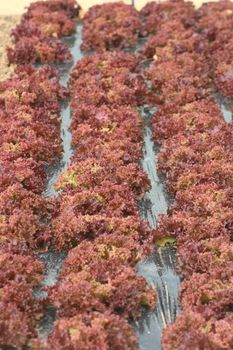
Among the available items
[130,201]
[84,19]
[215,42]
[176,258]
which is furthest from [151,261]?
[84,19]

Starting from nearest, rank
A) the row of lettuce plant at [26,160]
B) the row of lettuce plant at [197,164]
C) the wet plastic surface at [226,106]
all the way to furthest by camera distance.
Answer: the row of lettuce plant at [197,164] < the row of lettuce plant at [26,160] < the wet plastic surface at [226,106]

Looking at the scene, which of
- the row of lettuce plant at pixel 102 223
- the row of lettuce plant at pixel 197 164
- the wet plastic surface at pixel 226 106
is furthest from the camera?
the wet plastic surface at pixel 226 106

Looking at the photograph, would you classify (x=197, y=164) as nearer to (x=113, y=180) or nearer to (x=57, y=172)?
(x=113, y=180)

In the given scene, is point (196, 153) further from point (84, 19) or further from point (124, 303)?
point (84, 19)

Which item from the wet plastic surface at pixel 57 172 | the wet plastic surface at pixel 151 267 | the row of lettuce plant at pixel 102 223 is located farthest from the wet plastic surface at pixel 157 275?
the wet plastic surface at pixel 57 172

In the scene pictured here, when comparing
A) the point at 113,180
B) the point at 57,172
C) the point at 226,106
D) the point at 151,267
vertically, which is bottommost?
the point at 151,267

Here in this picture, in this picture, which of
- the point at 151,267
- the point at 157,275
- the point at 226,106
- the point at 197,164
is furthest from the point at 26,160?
the point at 226,106

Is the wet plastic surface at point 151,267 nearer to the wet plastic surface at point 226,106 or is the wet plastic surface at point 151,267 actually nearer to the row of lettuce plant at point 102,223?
the row of lettuce plant at point 102,223
